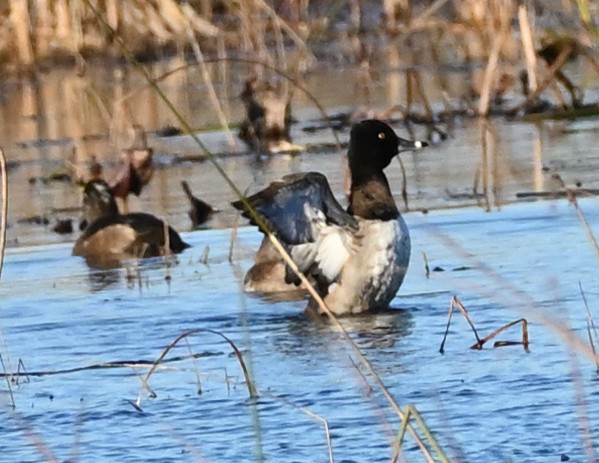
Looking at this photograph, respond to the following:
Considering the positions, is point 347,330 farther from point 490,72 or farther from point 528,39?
point 528,39

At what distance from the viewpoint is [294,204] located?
20.8ft

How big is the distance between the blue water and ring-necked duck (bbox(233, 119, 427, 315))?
0.44 feet

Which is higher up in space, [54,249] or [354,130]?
[354,130]

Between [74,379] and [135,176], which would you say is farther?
[135,176]

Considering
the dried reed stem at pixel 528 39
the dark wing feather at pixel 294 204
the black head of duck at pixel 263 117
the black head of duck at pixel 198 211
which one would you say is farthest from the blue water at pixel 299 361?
the black head of duck at pixel 263 117

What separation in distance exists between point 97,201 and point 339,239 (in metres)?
3.02

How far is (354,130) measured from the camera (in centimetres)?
723

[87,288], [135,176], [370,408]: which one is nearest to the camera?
[370,408]

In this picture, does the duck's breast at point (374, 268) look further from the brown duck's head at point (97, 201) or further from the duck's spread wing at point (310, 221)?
the brown duck's head at point (97, 201)

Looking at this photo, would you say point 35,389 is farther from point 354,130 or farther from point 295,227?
point 354,130

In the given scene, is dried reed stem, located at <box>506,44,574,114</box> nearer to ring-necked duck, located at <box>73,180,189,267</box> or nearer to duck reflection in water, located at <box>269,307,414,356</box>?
ring-necked duck, located at <box>73,180,189,267</box>

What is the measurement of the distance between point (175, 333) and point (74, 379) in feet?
2.68

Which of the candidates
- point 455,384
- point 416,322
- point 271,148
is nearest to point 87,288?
point 416,322

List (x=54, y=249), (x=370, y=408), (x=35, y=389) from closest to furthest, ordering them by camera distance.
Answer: (x=370, y=408) → (x=35, y=389) → (x=54, y=249)
